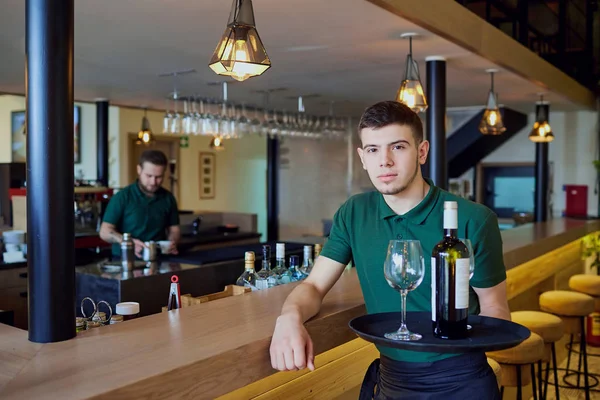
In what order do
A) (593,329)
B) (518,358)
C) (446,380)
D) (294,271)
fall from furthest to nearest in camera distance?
(593,329) → (518,358) → (294,271) → (446,380)

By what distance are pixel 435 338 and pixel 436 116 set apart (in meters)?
3.23

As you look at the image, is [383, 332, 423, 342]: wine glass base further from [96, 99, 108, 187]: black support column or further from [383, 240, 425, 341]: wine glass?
[96, 99, 108, 187]: black support column

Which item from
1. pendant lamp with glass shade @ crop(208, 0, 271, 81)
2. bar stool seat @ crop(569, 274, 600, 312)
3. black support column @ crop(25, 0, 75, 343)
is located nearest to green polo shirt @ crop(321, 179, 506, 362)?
pendant lamp with glass shade @ crop(208, 0, 271, 81)

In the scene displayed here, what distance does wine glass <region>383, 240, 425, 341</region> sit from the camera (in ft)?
5.49

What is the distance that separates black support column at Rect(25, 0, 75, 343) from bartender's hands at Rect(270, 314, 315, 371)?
2.02ft

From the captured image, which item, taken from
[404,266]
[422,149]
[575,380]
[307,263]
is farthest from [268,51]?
[575,380]

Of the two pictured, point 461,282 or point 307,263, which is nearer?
point 461,282

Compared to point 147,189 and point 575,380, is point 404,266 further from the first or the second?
point 575,380

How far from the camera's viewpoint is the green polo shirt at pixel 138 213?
466 centimetres

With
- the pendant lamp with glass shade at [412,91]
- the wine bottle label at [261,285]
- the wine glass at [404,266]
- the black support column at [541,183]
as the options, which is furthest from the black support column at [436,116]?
the black support column at [541,183]

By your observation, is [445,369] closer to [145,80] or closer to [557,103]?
[145,80]

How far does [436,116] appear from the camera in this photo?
4.61 meters

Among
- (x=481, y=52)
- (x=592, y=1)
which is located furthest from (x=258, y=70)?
(x=592, y=1)

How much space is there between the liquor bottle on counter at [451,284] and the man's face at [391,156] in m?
0.24
